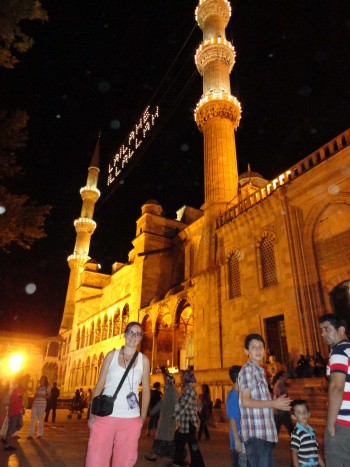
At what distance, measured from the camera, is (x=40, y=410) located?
8570 mm

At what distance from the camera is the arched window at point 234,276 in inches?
637

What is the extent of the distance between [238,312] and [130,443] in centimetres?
1304

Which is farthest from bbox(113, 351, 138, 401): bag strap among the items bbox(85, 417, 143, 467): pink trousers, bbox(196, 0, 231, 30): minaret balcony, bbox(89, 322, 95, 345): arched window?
bbox(89, 322, 95, 345): arched window

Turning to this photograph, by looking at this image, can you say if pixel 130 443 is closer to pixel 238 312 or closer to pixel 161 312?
pixel 238 312

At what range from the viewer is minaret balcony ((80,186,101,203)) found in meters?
48.2

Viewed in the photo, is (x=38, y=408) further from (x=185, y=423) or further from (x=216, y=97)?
(x=216, y=97)

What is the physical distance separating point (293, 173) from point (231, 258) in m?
5.26

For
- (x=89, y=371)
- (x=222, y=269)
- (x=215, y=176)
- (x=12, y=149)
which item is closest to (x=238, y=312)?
(x=222, y=269)

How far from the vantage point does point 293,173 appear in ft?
47.0

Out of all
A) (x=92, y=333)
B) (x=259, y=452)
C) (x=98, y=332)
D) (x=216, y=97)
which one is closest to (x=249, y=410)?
(x=259, y=452)

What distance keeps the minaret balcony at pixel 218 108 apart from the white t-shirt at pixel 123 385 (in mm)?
20641

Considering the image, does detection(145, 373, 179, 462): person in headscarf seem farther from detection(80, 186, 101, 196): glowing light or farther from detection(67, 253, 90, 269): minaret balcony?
detection(80, 186, 101, 196): glowing light

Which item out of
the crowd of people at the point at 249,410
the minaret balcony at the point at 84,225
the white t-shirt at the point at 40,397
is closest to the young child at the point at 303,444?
the crowd of people at the point at 249,410

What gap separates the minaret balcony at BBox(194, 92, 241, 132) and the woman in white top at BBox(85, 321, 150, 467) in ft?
67.7
